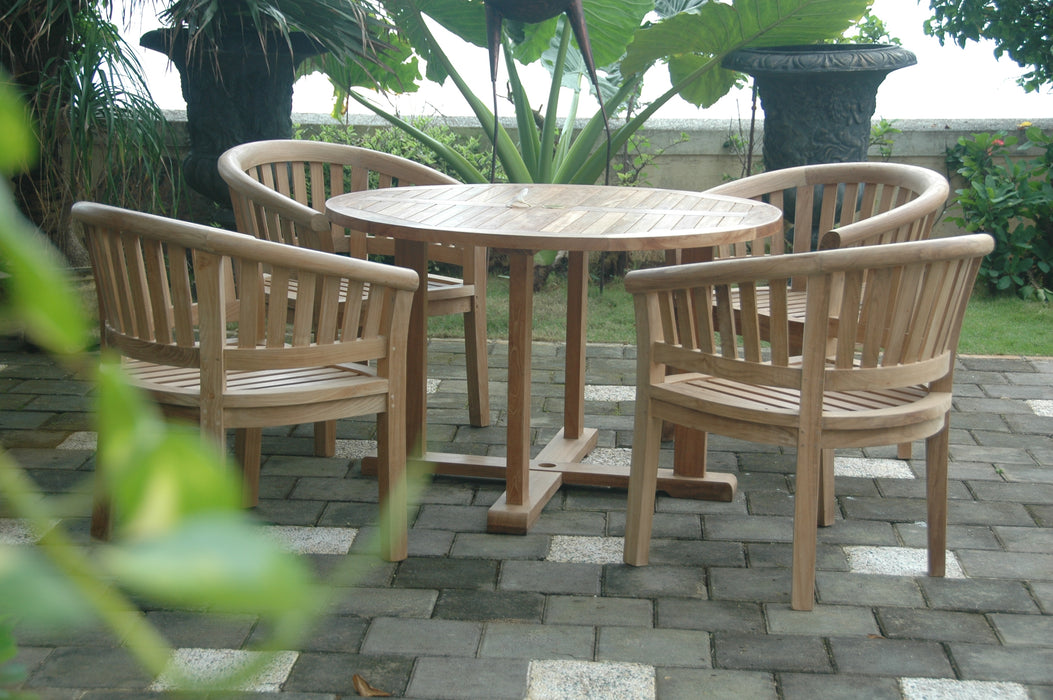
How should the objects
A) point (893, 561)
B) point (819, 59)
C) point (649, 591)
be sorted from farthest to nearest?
point (819, 59)
point (893, 561)
point (649, 591)

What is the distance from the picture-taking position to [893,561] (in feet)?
9.32

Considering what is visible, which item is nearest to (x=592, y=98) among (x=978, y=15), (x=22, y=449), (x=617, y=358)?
(x=978, y=15)

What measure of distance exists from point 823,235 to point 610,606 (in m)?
1.38

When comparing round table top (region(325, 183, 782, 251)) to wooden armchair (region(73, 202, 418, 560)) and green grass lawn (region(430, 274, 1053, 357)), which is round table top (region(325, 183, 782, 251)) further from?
green grass lawn (region(430, 274, 1053, 357))

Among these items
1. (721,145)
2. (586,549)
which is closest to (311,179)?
(586,549)

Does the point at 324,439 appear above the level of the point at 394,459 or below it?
below

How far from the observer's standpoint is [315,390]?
2.60 metres

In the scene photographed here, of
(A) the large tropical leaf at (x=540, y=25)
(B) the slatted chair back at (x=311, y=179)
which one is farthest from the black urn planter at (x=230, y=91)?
(B) the slatted chair back at (x=311, y=179)

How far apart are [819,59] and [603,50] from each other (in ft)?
4.26

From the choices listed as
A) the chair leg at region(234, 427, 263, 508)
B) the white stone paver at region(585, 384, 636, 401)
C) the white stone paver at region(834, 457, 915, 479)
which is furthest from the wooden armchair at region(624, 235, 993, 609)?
the white stone paver at region(585, 384, 636, 401)

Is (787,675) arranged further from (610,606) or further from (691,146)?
(691,146)

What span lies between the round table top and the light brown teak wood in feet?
0.88

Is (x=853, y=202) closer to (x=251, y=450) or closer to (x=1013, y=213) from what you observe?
(x=251, y=450)

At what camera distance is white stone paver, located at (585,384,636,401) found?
170 inches
